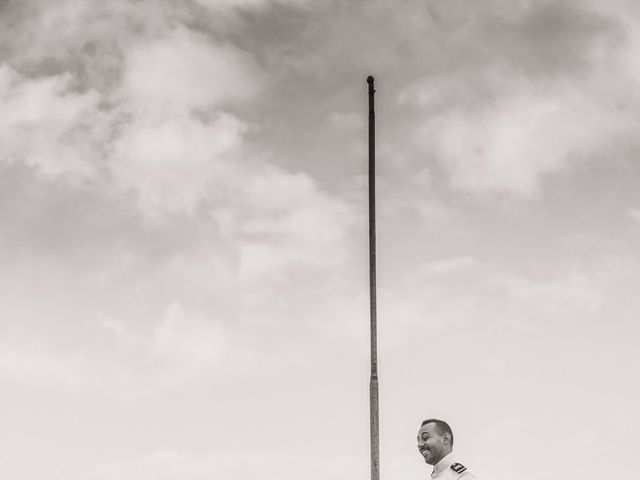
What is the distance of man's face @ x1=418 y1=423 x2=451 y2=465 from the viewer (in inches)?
464

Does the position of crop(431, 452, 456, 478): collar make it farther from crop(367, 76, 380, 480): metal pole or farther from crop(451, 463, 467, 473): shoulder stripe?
crop(367, 76, 380, 480): metal pole

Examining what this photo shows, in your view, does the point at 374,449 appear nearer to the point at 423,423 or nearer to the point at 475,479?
the point at 423,423

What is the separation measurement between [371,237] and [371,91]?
8.22 feet

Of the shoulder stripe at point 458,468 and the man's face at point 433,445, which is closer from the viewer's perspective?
the shoulder stripe at point 458,468

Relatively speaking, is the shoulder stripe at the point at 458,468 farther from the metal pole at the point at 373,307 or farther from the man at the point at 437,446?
the metal pole at the point at 373,307

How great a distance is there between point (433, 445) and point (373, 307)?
7.72 feet

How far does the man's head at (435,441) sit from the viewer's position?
1177cm

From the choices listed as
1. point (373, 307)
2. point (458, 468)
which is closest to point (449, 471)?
point (458, 468)

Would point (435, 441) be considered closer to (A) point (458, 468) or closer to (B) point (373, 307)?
(A) point (458, 468)

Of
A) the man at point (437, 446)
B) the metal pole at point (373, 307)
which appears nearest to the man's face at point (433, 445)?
the man at point (437, 446)

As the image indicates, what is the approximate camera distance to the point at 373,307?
1328cm

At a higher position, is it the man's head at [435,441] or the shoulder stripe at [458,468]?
the man's head at [435,441]

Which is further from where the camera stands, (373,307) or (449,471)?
(373,307)

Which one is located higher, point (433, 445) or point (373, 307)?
point (373, 307)
